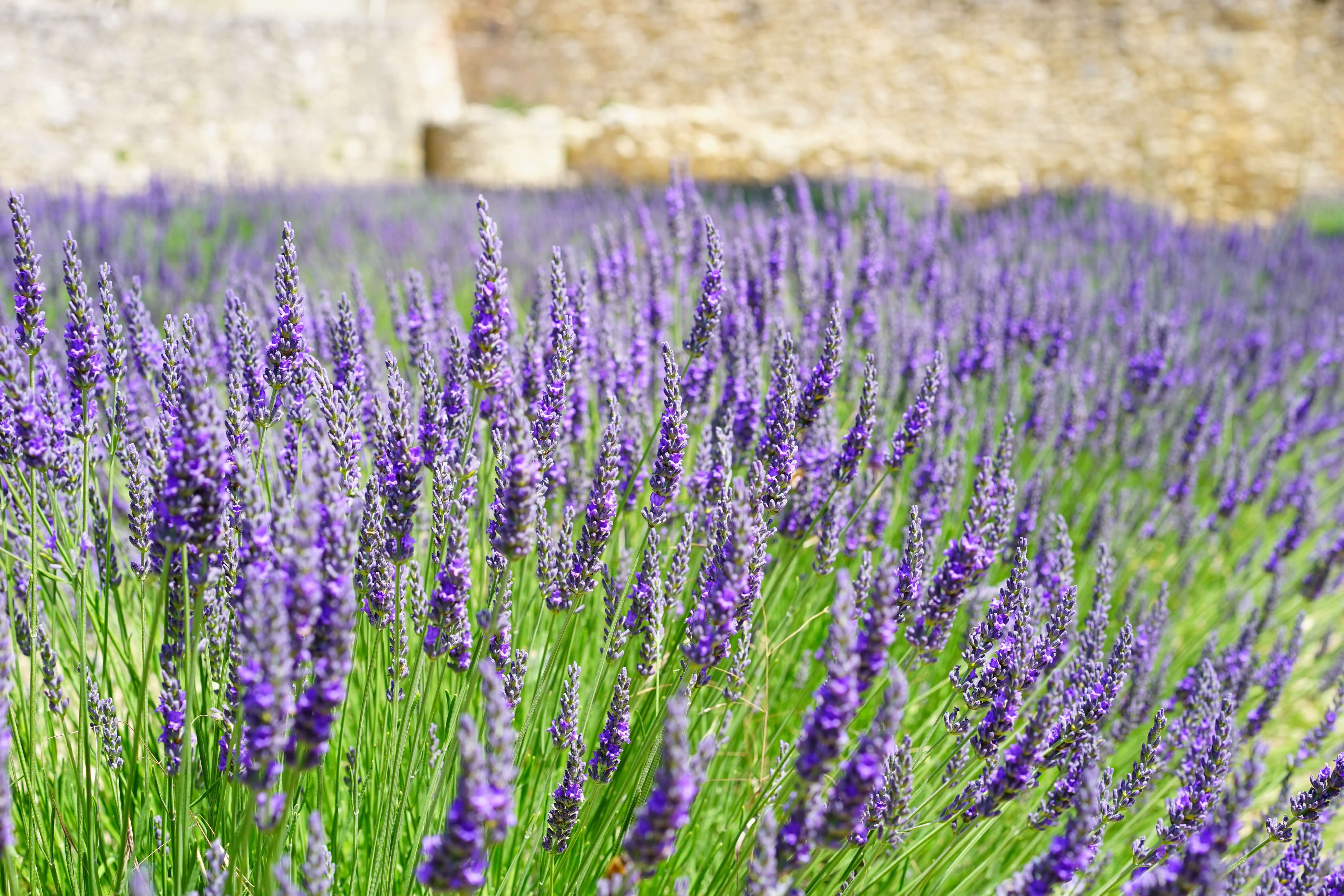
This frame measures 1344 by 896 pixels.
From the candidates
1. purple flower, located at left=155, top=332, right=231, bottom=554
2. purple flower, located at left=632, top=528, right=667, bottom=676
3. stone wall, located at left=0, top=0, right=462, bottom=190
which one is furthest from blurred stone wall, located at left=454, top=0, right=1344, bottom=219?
purple flower, located at left=155, top=332, right=231, bottom=554

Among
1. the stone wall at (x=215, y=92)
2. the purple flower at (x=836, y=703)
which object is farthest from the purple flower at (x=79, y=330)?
the stone wall at (x=215, y=92)

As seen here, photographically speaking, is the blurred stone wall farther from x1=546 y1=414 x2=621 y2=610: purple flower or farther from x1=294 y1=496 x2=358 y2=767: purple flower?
x1=294 y1=496 x2=358 y2=767: purple flower

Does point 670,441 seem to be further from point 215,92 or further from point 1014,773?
point 215,92

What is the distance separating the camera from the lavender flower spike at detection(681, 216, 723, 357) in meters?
1.55

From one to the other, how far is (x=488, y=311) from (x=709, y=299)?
1.51 feet

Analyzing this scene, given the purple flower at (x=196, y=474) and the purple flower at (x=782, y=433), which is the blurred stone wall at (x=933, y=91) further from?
the purple flower at (x=196, y=474)

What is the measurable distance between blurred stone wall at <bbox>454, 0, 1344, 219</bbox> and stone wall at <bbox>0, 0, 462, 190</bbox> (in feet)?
6.38

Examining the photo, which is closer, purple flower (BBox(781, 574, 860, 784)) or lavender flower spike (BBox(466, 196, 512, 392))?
purple flower (BBox(781, 574, 860, 784))

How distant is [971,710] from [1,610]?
137 centimetres

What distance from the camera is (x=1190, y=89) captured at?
13.6 meters

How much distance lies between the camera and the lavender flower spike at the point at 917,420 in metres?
1.46

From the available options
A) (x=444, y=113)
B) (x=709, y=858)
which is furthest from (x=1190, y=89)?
(x=709, y=858)

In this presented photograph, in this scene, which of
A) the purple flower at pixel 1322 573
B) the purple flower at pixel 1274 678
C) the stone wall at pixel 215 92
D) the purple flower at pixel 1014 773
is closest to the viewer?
the purple flower at pixel 1014 773

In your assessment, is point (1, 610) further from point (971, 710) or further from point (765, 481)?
point (971, 710)
